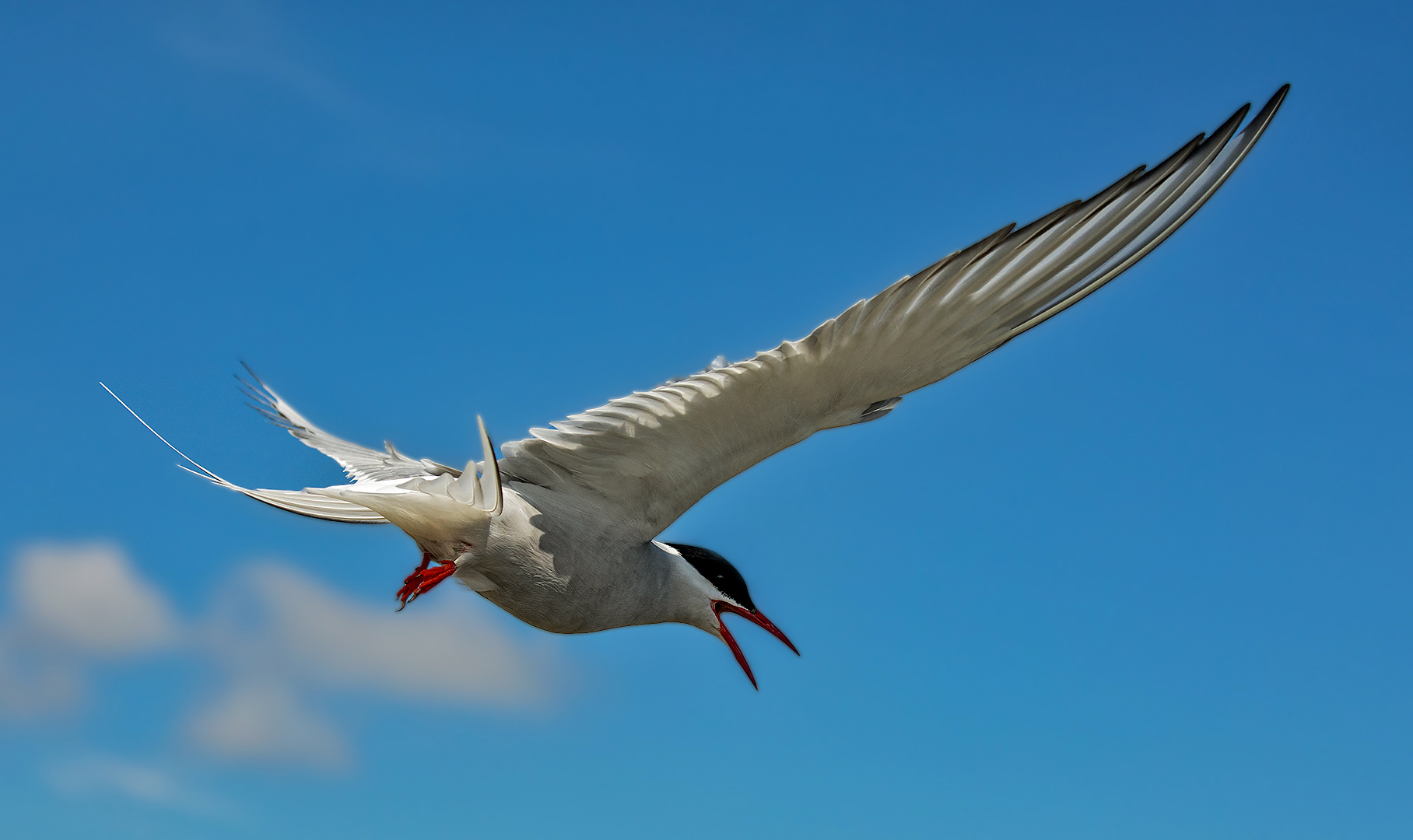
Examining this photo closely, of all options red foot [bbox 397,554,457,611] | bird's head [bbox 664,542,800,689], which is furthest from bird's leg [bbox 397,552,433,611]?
bird's head [bbox 664,542,800,689]

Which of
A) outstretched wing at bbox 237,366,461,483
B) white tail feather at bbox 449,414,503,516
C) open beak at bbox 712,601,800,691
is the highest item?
outstretched wing at bbox 237,366,461,483

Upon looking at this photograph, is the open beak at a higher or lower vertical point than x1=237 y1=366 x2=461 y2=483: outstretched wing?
lower

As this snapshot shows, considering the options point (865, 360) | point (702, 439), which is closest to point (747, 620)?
point (702, 439)

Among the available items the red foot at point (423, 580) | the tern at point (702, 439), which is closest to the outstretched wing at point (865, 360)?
the tern at point (702, 439)

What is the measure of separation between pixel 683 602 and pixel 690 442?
1.00m

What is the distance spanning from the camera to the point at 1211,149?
3.04 m

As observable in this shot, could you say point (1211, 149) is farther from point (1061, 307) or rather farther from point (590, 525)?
point (590, 525)

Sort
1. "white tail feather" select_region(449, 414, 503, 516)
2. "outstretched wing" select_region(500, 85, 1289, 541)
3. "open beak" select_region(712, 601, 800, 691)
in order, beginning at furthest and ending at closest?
"open beak" select_region(712, 601, 800, 691) < "white tail feather" select_region(449, 414, 503, 516) < "outstretched wing" select_region(500, 85, 1289, 541)

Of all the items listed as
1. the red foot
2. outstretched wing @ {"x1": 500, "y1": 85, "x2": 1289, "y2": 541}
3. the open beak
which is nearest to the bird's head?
the open beak

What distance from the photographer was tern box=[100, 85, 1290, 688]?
306 cm

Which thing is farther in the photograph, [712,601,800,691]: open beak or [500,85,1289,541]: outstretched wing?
[712,601,800,691]: open beak

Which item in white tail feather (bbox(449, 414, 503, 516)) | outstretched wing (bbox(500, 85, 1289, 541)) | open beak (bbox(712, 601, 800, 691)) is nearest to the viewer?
outstretched wing (bbox(500, 85, 1289, 541))

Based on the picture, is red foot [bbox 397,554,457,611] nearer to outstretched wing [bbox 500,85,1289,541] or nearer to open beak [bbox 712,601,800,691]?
outstretched wing [bbox 500,85,1289,541]

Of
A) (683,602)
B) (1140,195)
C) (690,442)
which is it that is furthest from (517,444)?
(1140,195)
